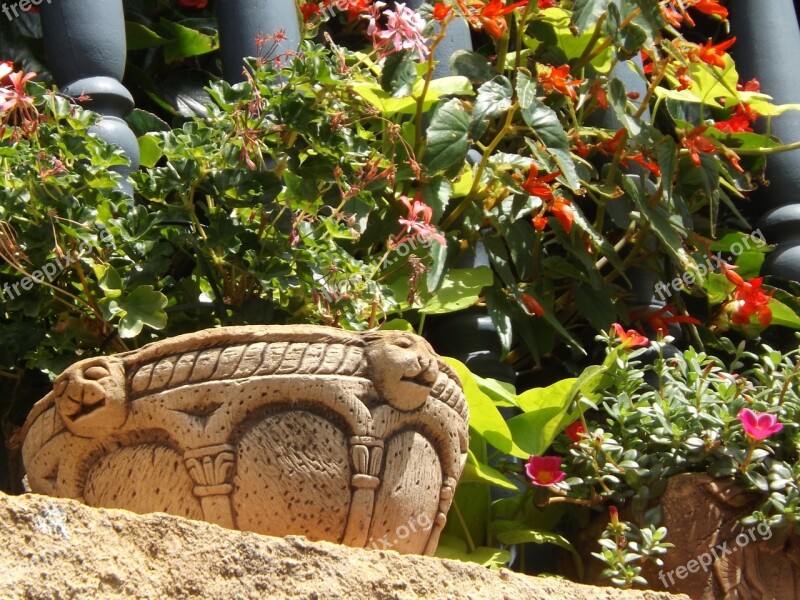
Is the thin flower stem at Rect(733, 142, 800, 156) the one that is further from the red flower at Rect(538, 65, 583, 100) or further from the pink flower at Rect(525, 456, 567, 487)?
the pink flower at Rect(525, 456, 567, 487)

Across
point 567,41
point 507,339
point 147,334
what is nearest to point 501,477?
point 507,339

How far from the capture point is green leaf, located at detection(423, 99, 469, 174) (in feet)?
7.94

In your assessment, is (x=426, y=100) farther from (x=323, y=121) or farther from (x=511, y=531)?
(x=511, y=531)

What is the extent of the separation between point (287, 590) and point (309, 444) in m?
0.23

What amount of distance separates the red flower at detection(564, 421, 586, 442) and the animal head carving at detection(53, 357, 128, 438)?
1.07 m

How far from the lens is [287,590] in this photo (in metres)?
1.36

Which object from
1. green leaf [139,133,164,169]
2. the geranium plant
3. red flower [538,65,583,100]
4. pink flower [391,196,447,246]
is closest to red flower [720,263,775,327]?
the geranium plant

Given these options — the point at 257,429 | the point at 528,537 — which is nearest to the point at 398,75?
the point at 528,537

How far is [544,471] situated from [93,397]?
3.31ft

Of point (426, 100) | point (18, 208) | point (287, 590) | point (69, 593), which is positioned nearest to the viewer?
point (69, 593)

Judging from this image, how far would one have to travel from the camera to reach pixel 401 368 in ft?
5.15

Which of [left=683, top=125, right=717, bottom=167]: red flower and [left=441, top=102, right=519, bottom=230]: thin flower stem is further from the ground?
[left=441, top=102, right=519, bottom=230]: thin flower stem

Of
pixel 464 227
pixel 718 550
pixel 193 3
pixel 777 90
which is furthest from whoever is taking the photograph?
A: pixel 777 90

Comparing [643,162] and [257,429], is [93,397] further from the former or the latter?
[643,162]
